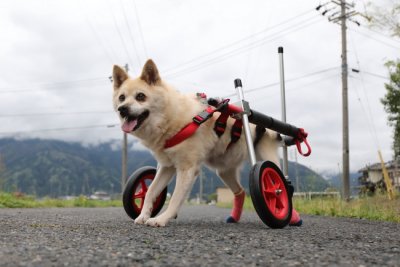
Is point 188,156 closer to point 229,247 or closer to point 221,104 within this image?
point 221,104

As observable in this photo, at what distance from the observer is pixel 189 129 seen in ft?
12.6

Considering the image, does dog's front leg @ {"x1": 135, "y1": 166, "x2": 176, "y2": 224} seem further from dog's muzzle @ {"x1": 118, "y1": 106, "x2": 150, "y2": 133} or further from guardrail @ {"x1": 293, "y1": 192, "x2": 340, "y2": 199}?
guardrail @ {"x1": 293, "y1": 192, "x2": 340, "y2": 199}

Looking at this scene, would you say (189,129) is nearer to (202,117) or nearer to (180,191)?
(202,117)

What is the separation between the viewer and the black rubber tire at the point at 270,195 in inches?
125

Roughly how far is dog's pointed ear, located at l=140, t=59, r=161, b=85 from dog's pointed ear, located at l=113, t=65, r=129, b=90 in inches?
9.0

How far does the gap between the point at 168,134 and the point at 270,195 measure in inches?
47.3

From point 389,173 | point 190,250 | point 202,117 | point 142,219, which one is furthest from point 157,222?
point 389,173

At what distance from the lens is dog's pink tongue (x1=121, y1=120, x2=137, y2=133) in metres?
3.74

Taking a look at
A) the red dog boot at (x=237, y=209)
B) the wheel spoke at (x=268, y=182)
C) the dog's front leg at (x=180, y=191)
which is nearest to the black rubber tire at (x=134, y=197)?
the dog's front leg at (x=180, y=191)

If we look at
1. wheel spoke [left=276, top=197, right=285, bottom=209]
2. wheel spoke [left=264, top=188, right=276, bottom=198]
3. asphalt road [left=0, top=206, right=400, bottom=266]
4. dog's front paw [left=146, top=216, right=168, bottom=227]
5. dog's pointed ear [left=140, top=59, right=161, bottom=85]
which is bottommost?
asphalt road [left=0, top=206, right=400, bottom=266]

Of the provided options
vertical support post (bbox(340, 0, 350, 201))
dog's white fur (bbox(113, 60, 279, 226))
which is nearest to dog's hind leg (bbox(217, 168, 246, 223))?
dog's white fur (bbox(113, 60, 279, 226))

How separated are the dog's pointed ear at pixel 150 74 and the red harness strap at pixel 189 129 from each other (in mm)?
636

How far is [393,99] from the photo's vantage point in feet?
70.4

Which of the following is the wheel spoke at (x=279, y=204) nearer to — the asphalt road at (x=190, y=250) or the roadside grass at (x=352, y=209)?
the asphalt road at (x=190, y=250)
